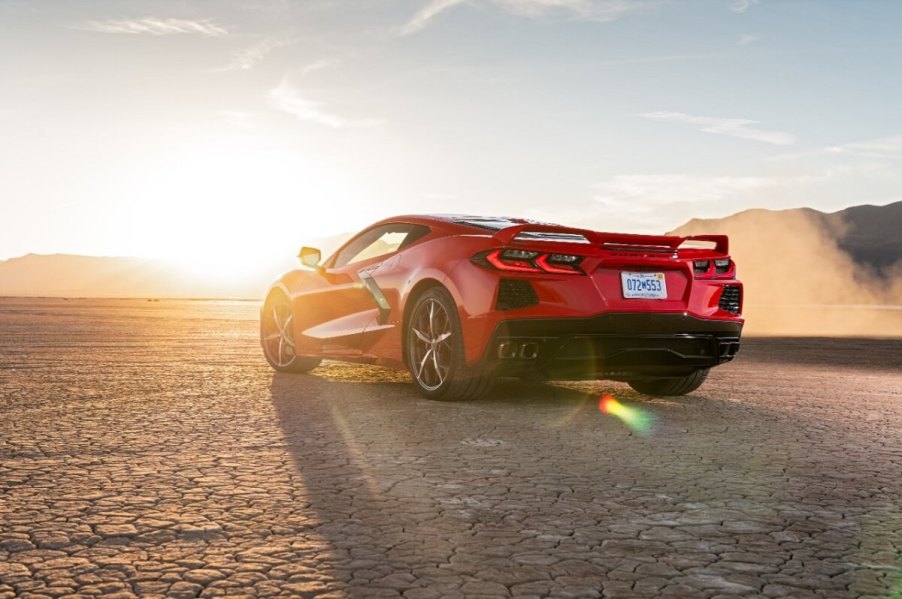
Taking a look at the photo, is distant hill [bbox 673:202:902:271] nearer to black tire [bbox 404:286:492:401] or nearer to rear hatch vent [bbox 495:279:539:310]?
black tire [bbox 404:286:492:401]

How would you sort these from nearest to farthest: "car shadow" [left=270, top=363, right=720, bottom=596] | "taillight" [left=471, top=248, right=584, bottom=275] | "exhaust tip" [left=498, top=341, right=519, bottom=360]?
"car shadow" [left=270, top=363, right=720, bottom=596] < "exhaust tip" [left=498, top=341, right=519, bottom=360] < "taillight" [left=471, top=248, right=584, bottom=275]

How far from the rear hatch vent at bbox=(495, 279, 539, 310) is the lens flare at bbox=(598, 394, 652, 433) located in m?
1.10

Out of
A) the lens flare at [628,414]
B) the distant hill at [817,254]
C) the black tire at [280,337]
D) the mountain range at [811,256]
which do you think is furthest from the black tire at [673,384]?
the mountain range at [811,256]

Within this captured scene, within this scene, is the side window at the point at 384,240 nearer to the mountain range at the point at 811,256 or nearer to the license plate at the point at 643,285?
the license plate at the point at 643,285

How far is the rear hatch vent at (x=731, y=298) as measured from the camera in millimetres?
8148

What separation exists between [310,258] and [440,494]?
18.2ft

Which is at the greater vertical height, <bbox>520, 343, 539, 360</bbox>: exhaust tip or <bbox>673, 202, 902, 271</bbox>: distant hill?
<bbox>673, 202, 902, 271</bbox>: distant hill

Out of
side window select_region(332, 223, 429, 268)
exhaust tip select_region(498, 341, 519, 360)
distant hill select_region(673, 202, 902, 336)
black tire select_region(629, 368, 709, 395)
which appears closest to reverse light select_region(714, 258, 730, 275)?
black tire select_region(629, 368, 709, 395)

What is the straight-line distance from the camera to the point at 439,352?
8.11 m

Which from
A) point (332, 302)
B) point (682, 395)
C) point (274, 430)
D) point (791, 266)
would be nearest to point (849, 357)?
point (682, 395)

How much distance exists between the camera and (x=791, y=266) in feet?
422

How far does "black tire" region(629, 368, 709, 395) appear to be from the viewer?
8.95 metres

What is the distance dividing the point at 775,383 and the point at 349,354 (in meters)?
4.49

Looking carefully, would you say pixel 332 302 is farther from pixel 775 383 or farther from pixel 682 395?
pixel 775 383
